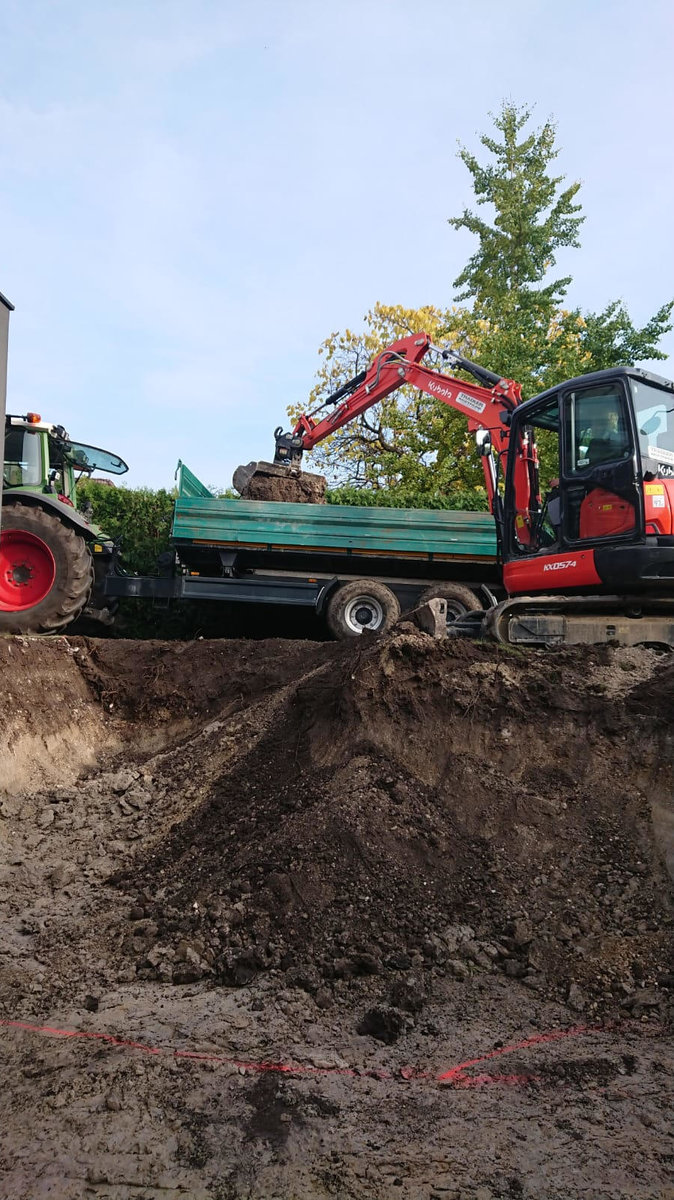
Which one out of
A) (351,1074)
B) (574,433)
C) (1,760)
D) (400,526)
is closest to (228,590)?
(400,526)

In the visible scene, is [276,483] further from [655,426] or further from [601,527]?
[655,426]

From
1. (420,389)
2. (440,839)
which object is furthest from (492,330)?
(440,839)

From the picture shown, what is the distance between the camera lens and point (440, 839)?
4.73 meters

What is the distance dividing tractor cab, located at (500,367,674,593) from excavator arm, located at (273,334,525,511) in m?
2.77

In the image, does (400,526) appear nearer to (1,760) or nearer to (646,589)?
(646,589)

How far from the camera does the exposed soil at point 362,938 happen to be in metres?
2.61

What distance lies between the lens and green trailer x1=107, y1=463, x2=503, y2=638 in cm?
981

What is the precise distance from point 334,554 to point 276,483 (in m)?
1.61

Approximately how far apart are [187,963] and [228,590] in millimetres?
6123

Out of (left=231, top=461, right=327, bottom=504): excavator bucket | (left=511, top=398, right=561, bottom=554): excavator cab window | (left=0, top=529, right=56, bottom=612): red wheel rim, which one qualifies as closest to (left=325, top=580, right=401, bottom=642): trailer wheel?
(left=231, top=461, right=327, bottom=504): excavator bucket

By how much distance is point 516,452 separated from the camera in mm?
7801

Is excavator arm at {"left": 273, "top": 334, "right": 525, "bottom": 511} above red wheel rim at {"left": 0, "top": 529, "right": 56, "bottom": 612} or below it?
above

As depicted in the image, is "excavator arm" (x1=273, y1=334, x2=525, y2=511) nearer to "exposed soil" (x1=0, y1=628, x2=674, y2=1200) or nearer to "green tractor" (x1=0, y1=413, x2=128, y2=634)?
"green tractor" (x1=0, y1=413, x2=128, y2=634)

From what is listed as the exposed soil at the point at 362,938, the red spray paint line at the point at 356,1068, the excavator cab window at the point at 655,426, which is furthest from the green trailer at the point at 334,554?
the red spray paint line at the point at 356,1068
